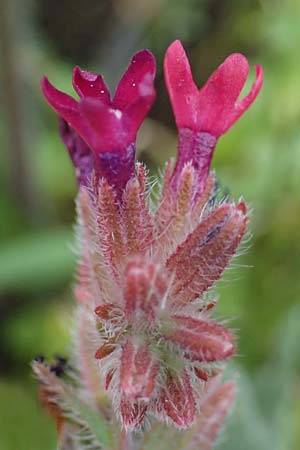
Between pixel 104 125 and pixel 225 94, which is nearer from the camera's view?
pixel 104 125

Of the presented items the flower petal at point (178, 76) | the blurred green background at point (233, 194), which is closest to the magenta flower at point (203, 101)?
the flower petal at point (178, 76)

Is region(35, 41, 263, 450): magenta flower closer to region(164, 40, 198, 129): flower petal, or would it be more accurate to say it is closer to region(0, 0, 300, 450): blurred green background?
region(164, 40, 198, 129): flower petal

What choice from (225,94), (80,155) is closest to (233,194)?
(80,155)

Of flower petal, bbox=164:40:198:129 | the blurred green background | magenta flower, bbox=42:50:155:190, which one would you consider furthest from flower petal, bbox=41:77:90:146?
the blurred green background

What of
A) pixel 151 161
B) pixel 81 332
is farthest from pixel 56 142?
pixel 81 332

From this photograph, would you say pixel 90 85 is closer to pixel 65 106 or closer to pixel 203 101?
pixel 65 106

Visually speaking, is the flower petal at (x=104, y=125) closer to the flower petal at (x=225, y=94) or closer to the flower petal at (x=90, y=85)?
the flower petal at (x=90, y=85)

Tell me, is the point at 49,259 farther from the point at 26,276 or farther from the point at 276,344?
the point at 276,344
